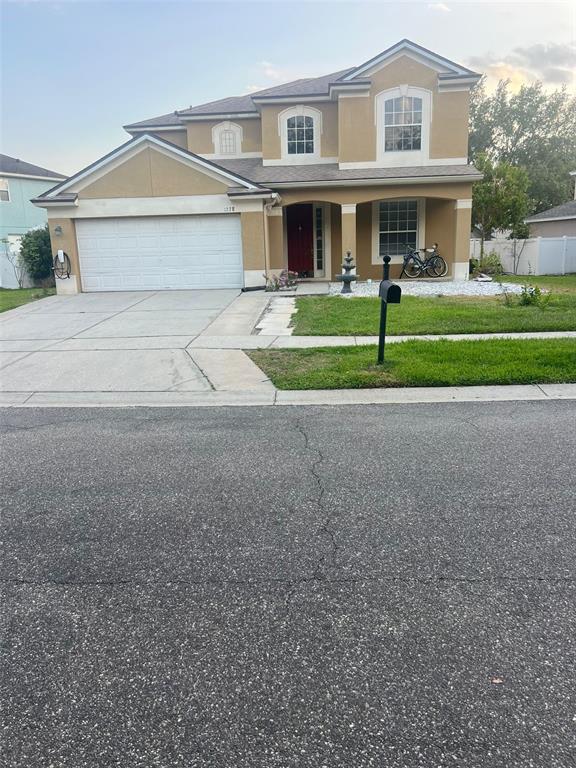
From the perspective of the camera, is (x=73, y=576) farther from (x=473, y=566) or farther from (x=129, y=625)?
(x=473, y=566)

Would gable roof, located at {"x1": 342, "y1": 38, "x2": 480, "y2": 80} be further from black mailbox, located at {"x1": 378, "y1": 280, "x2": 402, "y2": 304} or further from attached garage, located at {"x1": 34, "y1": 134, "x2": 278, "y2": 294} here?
black mailbox, located at {"x1": 378, "y1": 280, "x2": 402, "y2": 304}

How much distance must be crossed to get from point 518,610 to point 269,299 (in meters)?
13.4

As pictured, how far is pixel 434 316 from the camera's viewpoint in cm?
→ 1138

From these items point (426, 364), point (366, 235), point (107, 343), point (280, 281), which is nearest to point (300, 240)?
point (366, 235)

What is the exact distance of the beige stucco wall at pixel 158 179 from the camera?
17.7 m

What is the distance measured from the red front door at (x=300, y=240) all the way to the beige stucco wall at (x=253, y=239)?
343cm

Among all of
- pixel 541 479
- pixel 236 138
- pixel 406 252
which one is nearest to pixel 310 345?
pixel 541 479

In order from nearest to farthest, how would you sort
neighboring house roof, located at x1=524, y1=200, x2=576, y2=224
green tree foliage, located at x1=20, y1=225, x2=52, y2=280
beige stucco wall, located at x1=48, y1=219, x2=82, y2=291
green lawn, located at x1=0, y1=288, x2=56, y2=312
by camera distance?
green lawn, located at x1=0, y1=288, x2=56, y2=312 → beige stucco wall, located at x1=48, y1=219, x2=82, y2=291 → green tree foliage, located at x1=20, y1=225, x2=52, y2=280 → neighboring house roof, located at x1=524, y1=200, x2=576, y2=224

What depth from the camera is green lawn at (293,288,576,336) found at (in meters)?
10.2

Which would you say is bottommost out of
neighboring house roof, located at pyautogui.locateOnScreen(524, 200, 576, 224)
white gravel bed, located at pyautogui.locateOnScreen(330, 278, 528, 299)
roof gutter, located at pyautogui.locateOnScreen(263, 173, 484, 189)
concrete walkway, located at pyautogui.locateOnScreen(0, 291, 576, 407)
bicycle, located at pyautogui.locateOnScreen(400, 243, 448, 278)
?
concrete walkway, located at pyautogui.locateOnScreen(0, 291, 576, 407)

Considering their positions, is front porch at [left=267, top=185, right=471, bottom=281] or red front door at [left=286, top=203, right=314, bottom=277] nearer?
front porch at [left=267, top=185, right=471, bottom=281]

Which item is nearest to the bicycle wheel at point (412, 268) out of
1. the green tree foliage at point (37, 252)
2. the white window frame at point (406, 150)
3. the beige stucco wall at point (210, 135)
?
the white window frame at point (406, 150)

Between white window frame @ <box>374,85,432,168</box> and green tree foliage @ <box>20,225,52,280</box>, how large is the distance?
485 inches

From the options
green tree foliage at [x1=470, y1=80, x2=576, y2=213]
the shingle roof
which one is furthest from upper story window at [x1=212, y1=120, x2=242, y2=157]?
green tree foliage at [x1=470, y1=80, x2=576, y2=213]
